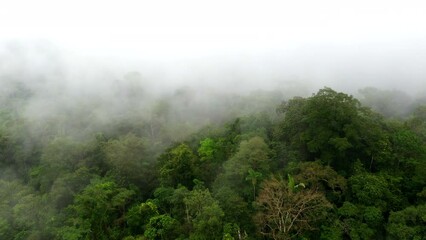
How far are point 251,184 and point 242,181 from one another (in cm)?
77

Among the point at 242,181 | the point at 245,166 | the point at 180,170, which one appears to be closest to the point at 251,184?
the point at 242,181

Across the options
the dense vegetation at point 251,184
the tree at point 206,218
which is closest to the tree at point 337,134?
the dense vegetation at point 251,184

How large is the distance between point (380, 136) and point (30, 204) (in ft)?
108

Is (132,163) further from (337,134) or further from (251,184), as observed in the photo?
(337,134)

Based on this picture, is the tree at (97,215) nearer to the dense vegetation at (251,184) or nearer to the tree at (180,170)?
the dense vegetation at (251,184)

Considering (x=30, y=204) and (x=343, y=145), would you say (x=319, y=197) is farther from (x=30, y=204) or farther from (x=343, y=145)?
(x=30, y=204)

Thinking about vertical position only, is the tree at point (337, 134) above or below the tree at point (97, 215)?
above

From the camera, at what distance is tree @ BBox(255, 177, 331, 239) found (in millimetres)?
25275

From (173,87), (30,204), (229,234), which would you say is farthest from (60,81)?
(229,234)

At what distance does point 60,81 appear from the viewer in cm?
9619

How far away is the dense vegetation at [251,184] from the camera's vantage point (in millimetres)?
26312

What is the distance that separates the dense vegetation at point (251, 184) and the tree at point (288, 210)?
86 mm

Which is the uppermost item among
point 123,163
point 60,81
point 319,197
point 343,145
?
point 343,145

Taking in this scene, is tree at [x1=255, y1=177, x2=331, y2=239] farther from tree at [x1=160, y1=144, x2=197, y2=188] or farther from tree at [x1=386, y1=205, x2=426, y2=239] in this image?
tree at [x1=160, y1=144, x2=197, y2=188]
